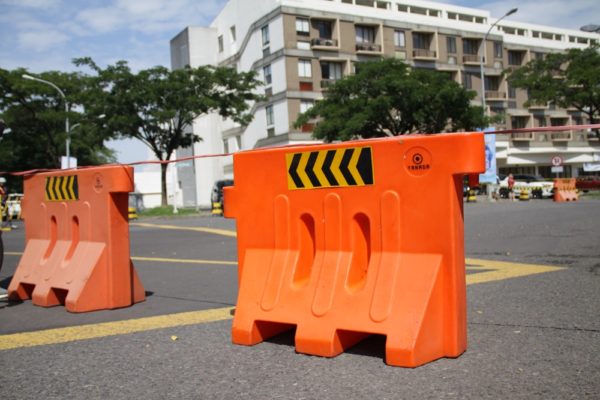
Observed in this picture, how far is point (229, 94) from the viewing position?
41094 mm

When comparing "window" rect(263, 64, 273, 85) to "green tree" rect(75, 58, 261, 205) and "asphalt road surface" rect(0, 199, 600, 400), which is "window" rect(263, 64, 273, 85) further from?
"asphalt road surface" rect(0, 199, 600, 400)

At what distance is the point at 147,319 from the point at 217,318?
2.07ft

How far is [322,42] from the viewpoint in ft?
177

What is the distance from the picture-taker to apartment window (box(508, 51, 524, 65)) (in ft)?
229

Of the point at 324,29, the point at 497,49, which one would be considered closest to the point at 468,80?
the point at 497,49

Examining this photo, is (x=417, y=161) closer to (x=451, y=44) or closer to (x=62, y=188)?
(x=62, y=188)

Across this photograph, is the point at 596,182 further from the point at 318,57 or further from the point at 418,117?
the point at 318,57

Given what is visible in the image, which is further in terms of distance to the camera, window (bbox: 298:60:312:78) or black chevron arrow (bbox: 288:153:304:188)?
window (bbox: 298:60:312:78)

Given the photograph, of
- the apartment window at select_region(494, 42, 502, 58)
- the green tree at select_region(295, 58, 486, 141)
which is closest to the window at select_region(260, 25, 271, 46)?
the green tree at select_region(295, 58, 486, 141)

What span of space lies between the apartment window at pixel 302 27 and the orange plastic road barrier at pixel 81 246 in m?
47.7

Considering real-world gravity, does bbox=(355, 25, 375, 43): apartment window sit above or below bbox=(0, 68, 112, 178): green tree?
above

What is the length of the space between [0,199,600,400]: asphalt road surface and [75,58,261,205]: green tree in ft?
106

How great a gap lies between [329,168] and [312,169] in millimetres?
144

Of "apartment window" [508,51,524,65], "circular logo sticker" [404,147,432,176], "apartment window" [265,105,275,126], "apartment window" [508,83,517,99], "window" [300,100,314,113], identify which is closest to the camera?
"circular logo sticker" [404,147,432,176]
